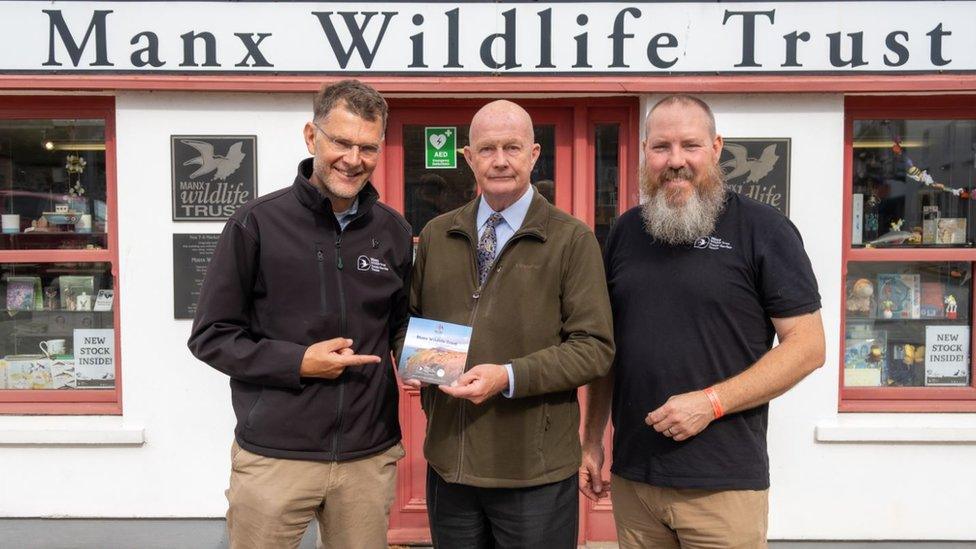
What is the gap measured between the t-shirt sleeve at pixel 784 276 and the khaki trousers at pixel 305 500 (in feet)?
4.37

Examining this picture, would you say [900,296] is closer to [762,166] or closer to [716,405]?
[762,166]

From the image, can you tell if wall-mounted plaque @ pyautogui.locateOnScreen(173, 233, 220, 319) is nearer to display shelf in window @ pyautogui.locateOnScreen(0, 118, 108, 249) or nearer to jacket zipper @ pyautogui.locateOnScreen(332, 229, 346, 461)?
display shelf in window @ pyautogui.locateOnScreen(0, 118, 108, 249)

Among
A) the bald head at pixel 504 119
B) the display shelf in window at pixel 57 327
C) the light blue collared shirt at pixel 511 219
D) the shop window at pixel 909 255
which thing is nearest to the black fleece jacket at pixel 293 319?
the light blue collared shirt at pixel 511 219

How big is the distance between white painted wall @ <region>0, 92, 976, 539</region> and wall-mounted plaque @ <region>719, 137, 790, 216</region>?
57 mm

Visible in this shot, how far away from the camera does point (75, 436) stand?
3904 mm

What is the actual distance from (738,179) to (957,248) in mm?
1454

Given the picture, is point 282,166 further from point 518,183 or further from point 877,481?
point 877,481

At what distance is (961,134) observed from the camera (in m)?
4.09

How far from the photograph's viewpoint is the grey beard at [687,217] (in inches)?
87.3

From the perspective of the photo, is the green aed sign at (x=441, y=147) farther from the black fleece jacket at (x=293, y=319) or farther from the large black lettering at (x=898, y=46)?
the large black lettering at (x=898, y=46)

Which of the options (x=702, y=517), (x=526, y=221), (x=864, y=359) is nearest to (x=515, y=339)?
(x=526, y=221)

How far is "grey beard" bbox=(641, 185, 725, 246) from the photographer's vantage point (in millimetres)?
2217

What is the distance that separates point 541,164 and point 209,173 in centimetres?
182

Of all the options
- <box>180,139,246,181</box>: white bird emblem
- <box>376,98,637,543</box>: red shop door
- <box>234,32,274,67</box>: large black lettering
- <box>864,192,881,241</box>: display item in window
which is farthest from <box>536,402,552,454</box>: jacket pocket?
<box>864,192,881,241</box>: display item in window
